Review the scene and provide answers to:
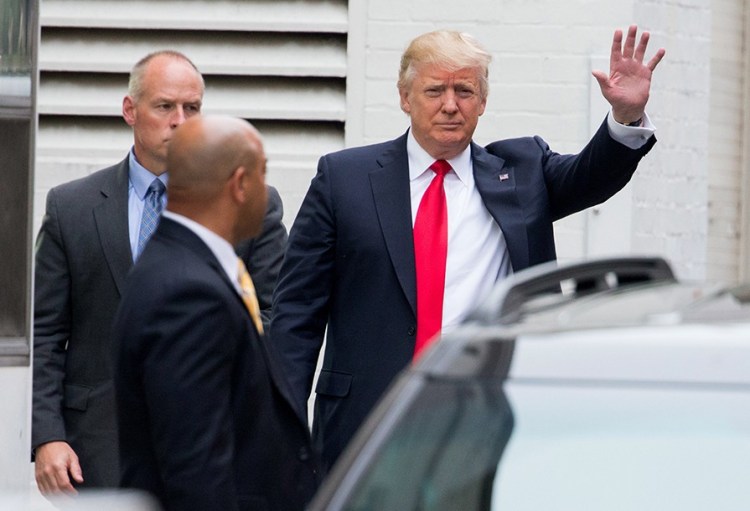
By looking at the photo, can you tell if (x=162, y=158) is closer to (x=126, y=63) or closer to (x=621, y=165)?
(x=621, y=165)

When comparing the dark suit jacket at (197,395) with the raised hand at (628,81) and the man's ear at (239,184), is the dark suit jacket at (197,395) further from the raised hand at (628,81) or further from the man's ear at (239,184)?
the raised hand at (628,81)

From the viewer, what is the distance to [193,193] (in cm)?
345

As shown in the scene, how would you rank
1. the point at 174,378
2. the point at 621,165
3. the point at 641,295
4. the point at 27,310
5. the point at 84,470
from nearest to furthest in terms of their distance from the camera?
the point at 641,295, the point at 174,378, the point at 621,165, the point at 84,470, the point at 27,310

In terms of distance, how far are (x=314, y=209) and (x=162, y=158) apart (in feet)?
1.80

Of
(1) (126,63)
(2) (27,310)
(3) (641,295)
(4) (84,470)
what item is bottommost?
(4) (84,470)

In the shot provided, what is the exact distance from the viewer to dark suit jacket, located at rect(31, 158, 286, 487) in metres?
4.82

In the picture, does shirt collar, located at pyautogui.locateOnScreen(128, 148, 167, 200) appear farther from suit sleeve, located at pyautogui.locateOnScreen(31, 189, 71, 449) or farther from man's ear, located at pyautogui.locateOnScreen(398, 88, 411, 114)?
man's ear, located at pyautogui.locateOnScreen(398, 88, 411, 114)

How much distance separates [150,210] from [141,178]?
12 centimetres

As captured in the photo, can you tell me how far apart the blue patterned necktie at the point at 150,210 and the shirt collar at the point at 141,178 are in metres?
0.01

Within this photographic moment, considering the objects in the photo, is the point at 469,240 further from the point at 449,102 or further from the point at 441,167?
the point at 449,102

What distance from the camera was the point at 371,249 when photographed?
14.9 ft

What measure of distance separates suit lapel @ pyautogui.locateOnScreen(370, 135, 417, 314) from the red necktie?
3 cm

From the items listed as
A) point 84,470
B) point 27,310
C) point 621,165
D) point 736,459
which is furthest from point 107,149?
point 736,459

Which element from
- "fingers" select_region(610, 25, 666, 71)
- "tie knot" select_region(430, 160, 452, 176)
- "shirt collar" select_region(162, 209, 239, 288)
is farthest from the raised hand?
"shirt collar" select_region(162, 209, 239, 288)
